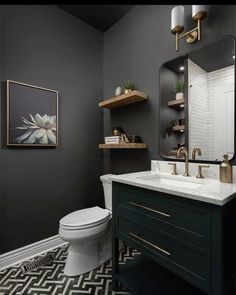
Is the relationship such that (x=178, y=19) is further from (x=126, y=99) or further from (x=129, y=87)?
(x=126, y=99)

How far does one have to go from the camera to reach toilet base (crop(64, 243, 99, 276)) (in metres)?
1.52

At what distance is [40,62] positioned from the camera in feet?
6.15

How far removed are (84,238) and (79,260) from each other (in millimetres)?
248

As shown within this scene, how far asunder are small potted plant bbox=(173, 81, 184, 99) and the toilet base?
1549 mm

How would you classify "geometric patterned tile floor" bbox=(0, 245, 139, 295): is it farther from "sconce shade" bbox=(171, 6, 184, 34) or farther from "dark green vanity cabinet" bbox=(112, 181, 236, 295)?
"sconce shade" bbox=(171, 6, 184, 34)

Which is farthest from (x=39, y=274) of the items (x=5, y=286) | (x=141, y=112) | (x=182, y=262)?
(x=141, y=112)

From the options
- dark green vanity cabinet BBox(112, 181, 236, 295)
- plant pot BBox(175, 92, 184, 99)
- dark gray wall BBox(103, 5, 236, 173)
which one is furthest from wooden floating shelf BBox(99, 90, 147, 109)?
dark green vanity cabinet BBox(112, 181, 236, 295)

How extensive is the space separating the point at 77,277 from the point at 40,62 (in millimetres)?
2066

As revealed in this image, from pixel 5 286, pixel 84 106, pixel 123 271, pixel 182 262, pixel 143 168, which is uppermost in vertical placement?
pixel 84 106

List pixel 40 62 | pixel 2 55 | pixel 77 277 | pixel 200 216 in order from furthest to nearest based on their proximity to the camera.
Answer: pixel 40 62 → pixel 2 55 → pixel 77 277 → pixel 200 216

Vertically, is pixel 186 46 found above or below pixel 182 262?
above

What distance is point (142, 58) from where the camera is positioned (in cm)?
192

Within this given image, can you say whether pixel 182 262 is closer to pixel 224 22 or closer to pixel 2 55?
pixel 224 22

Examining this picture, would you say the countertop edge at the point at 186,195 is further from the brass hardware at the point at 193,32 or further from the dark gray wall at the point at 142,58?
the brass hardware at the point at 193,32
